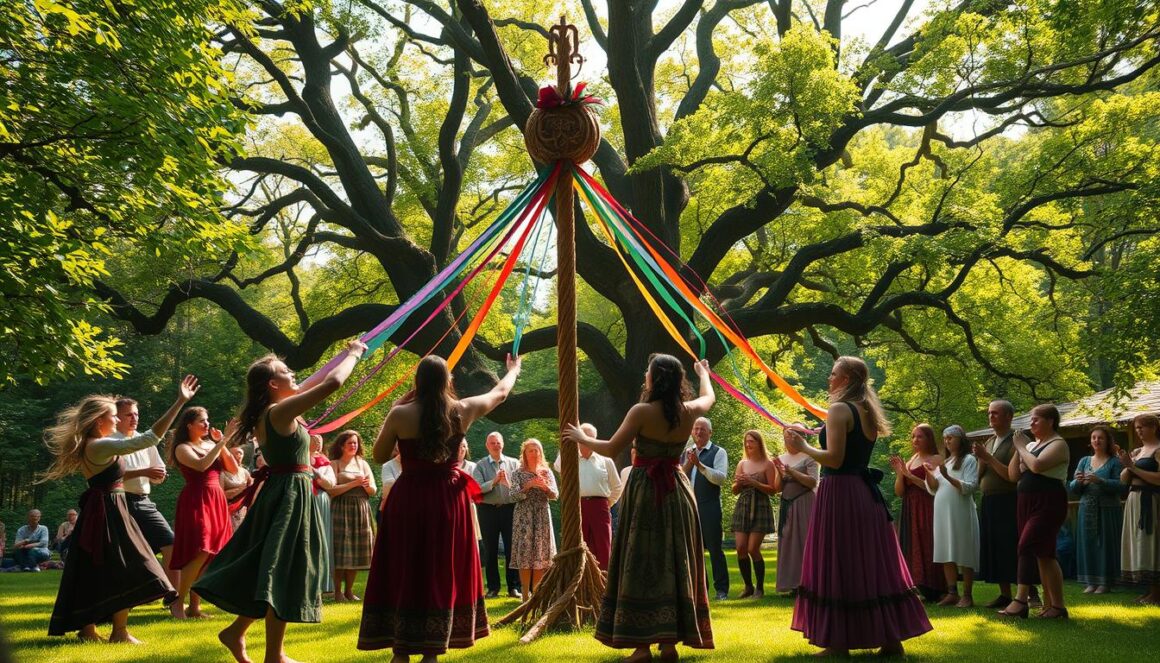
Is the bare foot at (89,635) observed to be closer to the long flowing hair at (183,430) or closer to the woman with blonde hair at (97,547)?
the woman with blonde hair at (97,547)

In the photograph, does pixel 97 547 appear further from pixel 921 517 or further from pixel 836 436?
pixel 921 517

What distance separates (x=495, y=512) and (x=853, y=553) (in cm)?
578

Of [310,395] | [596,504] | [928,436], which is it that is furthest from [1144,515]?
[310,395]

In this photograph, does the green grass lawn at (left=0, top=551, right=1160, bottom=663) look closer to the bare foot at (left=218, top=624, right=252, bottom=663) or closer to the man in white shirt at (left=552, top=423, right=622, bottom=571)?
the bare foot at (left=218, top=624, right=252, bottom=663)

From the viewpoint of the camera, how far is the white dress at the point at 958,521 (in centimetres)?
914

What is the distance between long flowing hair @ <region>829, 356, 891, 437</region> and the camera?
612cm

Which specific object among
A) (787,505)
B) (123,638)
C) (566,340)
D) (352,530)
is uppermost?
(566,340)

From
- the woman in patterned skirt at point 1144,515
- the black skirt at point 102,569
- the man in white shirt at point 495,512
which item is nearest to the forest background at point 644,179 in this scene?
the woman in patterned skirt at point 1144,515

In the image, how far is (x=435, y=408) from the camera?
17.6ft

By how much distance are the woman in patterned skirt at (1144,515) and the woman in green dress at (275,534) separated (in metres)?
7.23

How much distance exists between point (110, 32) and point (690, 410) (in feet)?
19.6

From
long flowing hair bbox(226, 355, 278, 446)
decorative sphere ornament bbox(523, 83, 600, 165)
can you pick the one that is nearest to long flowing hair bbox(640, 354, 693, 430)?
decorative sphere ornament bbox(523, 83, 600, 165)

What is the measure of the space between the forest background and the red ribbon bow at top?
3552 millimetres

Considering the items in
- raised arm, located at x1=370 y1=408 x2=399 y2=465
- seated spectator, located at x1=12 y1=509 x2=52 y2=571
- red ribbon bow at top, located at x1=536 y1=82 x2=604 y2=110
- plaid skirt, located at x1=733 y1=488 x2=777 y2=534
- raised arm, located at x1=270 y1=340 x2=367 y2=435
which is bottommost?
seated spectator, located at x1=12 y1=509 x2=52 y2=571
